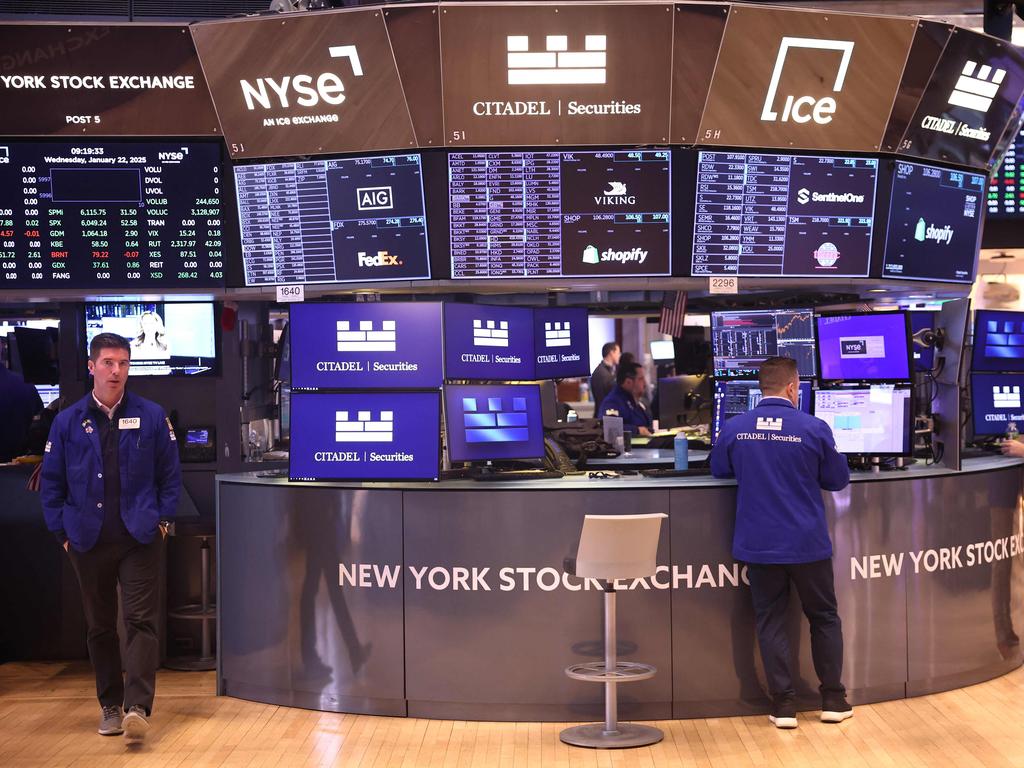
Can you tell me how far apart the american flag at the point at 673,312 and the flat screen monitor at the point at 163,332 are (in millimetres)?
2785

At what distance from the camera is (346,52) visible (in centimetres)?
584

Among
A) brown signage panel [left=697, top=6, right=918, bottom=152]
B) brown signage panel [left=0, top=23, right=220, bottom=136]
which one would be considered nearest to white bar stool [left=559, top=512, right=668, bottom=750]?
brown signage panel [left=697, top=6, right=918, bottom=152]

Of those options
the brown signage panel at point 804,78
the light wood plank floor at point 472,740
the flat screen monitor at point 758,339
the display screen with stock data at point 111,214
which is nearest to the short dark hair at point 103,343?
the display screen with stock data at point 111,214

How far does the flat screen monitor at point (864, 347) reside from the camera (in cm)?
598

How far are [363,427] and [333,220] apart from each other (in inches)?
44.4

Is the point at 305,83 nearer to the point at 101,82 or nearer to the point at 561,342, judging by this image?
the point at 101,82

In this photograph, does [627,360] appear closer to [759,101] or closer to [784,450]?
[759,101]

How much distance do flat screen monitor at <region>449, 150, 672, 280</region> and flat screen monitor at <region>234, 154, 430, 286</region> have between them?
236 millimetres

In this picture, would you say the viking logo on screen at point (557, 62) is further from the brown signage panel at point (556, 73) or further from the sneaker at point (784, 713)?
the sneaker at point (784, 713)

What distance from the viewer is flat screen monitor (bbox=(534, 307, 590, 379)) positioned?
7195 mm

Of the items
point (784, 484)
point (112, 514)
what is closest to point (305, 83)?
point (112, 514)

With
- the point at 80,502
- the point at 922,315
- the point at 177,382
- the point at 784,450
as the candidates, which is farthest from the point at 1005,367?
the point at 80,502

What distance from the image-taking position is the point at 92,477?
510 cm

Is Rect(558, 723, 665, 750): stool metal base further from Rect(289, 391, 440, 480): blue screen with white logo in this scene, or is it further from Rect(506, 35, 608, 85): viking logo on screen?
Rect(506, 35, 608, 85): viking logo on screen
